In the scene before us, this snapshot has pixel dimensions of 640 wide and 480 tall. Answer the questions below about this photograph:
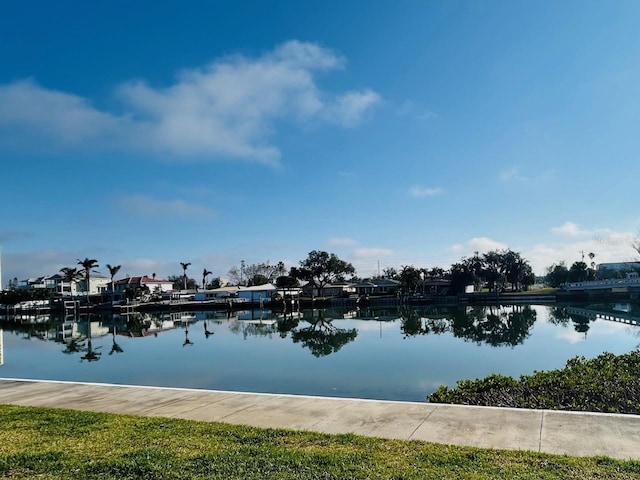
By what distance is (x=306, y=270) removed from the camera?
8669cm

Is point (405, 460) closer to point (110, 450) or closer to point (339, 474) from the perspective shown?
point (339, 474)

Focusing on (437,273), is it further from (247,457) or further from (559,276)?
(247,457)

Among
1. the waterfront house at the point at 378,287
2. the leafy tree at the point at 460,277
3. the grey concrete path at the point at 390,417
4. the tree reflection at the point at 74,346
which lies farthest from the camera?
the waterfront house at the point at 378,287

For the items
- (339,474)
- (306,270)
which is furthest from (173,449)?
(306,270)

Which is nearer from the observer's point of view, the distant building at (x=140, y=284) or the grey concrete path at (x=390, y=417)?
the grey concrete path at (x=390, y=417)

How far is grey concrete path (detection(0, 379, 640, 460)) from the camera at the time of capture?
19.8 feet

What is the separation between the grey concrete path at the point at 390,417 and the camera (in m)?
6.03

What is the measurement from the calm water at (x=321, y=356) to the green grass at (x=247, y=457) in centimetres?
704

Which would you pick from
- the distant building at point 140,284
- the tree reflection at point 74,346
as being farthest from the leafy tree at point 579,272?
the tree reflection at point 74,346

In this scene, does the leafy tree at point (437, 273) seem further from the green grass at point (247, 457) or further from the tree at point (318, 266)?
the green grass at point (247, 457)

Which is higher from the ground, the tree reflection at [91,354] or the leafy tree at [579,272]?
the leafy tree at [579,272]

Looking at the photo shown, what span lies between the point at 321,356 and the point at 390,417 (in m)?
14.9

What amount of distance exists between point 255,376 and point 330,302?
6421 centimetres

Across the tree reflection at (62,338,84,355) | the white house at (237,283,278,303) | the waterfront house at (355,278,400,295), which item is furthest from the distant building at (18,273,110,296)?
the tree reflection at (62,338,84,355)
